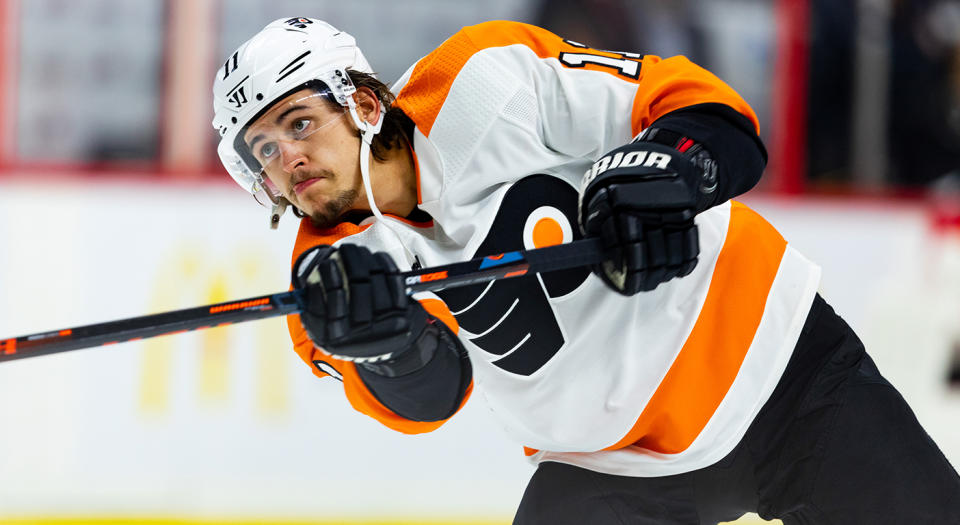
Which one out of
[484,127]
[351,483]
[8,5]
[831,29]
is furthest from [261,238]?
[831,29]

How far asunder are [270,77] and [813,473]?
1.16m

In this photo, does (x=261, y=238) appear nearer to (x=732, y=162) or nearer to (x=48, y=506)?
(x=48, y=506)

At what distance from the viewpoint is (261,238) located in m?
3.25

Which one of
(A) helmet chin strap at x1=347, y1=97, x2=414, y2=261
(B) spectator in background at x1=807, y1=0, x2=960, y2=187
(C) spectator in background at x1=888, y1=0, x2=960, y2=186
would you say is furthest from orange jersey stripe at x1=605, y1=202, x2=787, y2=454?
(C) spectator in background at x1=888, y1=0, x2=960, y2=186

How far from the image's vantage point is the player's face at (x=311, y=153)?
1.76 meters

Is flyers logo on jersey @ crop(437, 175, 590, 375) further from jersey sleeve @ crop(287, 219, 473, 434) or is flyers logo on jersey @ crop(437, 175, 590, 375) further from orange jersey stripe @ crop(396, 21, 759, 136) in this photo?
orange jersey stripe @ crop(396, 21, 759, 136)

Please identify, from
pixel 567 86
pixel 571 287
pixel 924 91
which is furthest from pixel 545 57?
pixel 924 91

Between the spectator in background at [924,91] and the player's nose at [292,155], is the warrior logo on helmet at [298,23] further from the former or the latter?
the spectator in background at [924,91]

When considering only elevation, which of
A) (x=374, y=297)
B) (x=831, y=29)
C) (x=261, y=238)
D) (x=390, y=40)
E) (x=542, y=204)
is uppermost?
(x=390, y=40)

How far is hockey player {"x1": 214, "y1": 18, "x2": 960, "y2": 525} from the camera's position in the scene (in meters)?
1.71

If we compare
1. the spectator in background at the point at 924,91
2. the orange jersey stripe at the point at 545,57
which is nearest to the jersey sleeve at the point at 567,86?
the orange jersey stripe at the point at 545,57

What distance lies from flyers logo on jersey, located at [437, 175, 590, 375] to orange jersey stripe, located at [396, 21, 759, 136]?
0.21 meters

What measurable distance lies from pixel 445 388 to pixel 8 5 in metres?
2.73

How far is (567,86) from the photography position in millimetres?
1775
